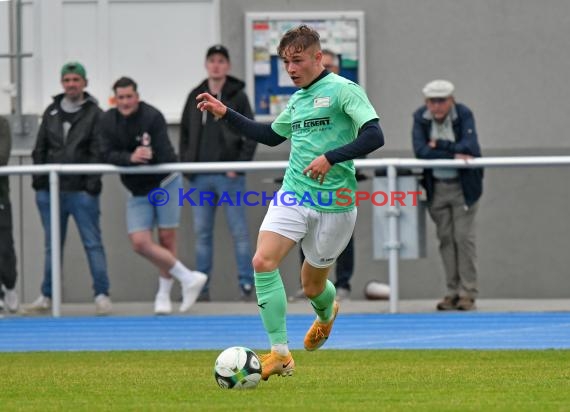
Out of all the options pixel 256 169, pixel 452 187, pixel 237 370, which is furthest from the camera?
pixel 256 169

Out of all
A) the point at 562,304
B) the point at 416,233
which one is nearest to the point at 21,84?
the point at 416,233

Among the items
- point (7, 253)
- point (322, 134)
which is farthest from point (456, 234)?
point (322, 134)

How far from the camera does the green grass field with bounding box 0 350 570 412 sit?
814 cm

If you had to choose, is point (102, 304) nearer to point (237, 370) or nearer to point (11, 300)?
point (11, 300)

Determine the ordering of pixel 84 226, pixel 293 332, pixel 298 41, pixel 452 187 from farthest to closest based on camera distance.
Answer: pixel 84 226 < pixel 452 187 < pixel 293 332 < pixel 298 41

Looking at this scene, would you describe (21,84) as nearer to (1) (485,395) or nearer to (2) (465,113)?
(2) (465,113)

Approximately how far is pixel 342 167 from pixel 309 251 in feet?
1.89

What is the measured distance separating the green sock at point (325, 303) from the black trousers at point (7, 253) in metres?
5.15

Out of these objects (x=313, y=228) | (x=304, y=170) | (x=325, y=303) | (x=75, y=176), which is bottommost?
(x=325, y=303)

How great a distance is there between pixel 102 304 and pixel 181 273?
0.93 meters

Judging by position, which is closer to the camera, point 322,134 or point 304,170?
point 304,170

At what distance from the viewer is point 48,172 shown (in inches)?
580

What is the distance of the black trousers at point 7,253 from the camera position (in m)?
14.7

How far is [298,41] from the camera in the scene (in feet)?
30.7
